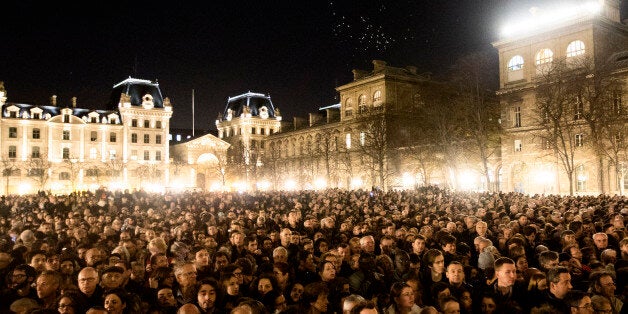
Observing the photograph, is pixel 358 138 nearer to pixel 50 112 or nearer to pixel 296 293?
pixel 50 112

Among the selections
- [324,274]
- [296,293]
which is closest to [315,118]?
[324,274]

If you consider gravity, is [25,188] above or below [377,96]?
below

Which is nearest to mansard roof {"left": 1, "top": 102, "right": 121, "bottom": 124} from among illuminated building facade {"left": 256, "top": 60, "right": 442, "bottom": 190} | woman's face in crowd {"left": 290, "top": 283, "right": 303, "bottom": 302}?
illuminated building facade {"left": 256, "top": 60, "right": 442, "bottom": 190}

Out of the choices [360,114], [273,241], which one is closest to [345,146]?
[360,114]

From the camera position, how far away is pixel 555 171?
1646 inches

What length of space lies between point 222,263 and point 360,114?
52672mm

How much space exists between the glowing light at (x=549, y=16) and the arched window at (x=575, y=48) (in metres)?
2.02

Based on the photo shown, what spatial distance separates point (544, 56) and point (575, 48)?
2760mm

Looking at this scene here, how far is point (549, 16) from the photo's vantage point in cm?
4397

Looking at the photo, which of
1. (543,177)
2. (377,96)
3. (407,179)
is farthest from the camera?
(377,96)

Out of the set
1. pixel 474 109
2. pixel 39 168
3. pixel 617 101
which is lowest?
pixel 39 168

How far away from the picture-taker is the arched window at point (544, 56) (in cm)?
4402

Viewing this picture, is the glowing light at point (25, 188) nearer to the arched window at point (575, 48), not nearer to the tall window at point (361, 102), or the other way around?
the tall window at point (361, 102)

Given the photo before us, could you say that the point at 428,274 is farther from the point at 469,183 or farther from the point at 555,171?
the point at 469,183
